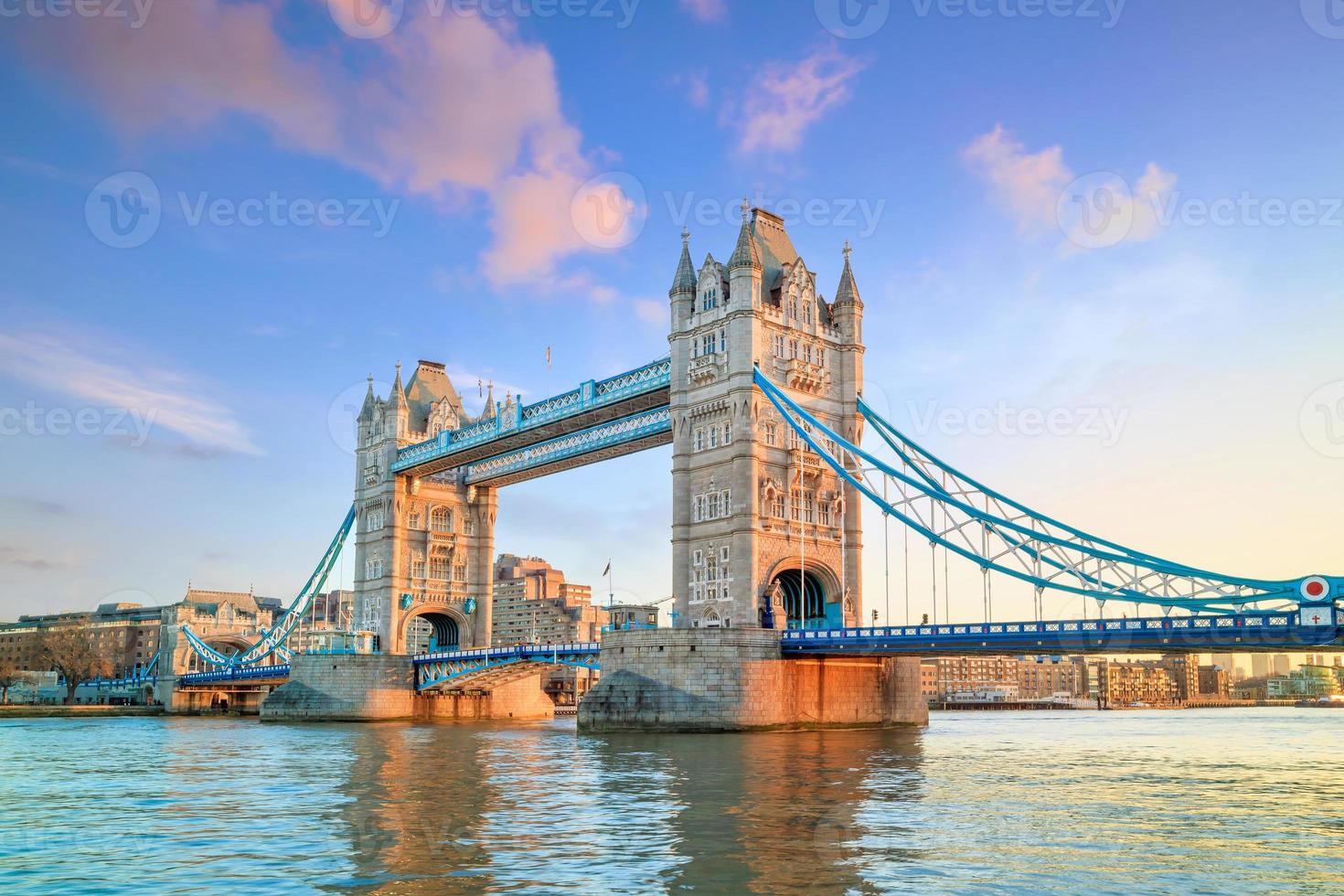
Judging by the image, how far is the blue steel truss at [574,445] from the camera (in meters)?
72.2

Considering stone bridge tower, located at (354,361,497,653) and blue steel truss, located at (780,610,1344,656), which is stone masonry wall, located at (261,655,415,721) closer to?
stone bridge tower, located at (354,361,497,653)

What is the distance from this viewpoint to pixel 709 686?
55.7 m

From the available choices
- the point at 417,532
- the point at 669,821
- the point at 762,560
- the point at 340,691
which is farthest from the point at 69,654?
the point at 669,821

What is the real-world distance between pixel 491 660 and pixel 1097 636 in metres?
43.3

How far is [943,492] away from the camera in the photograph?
182ft

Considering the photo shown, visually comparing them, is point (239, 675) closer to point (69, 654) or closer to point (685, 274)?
point (69, 654)

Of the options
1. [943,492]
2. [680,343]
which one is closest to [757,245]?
[680,343]

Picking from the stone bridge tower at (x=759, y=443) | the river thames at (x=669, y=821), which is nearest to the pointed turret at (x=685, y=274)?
the stone bridge tower at (x=759, y=443)

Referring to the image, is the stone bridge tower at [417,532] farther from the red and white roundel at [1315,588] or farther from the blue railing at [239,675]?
the red and white roundel at [1315,588]

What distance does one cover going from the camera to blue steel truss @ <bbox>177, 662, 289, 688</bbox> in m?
97.7

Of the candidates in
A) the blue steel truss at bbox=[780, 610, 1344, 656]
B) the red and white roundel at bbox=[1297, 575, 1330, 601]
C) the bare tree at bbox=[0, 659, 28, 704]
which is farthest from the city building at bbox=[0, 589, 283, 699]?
the red and white roundel at bbox=[1297, 575, 1330, 601]

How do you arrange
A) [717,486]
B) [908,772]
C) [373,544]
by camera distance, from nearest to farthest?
[908,772] < [717,486] < [373,544]

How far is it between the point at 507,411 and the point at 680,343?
21.0 m

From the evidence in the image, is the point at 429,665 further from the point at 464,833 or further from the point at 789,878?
the point at 789,878
